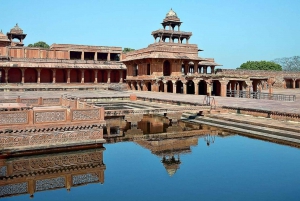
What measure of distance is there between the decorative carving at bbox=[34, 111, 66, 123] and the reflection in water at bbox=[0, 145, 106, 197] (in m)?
1.06

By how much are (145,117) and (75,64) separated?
24.9 meters

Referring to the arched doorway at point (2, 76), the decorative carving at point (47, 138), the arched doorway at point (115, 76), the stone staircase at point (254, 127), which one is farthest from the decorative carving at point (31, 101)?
the arched doorway at point (115, 76)

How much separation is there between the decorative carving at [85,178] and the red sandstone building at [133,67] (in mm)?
21371

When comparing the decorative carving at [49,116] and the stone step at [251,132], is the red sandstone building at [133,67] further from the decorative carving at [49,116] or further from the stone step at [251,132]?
the decorative carving at [49,116]

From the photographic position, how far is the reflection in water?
23.7 feet

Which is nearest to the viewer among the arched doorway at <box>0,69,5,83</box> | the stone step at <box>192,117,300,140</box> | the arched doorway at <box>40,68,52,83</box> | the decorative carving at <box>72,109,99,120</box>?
the decorative carving at <box>72,109,99,120</box>

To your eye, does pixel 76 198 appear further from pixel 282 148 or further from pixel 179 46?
pixel 179 46

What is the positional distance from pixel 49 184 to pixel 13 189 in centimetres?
77

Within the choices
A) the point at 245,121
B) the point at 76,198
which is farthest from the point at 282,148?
the point at 76,198

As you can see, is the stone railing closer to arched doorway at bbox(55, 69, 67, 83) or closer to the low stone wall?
the low stone wall

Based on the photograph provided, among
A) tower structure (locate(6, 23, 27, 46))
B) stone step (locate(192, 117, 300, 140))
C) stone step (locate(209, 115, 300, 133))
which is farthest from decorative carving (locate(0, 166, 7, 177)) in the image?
tower structure (locate(6, 23, 27, 46))

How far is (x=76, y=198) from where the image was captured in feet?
21.4

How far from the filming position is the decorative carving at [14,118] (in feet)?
29.5

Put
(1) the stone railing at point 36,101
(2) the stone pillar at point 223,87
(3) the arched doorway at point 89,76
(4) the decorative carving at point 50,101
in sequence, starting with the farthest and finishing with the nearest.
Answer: (3) the arched doorway at point 89,76 → (2) the stone pillar at point 223,87 → (4) the decorative carving at point 50,101 → (1) the stone railing at point 36,101
